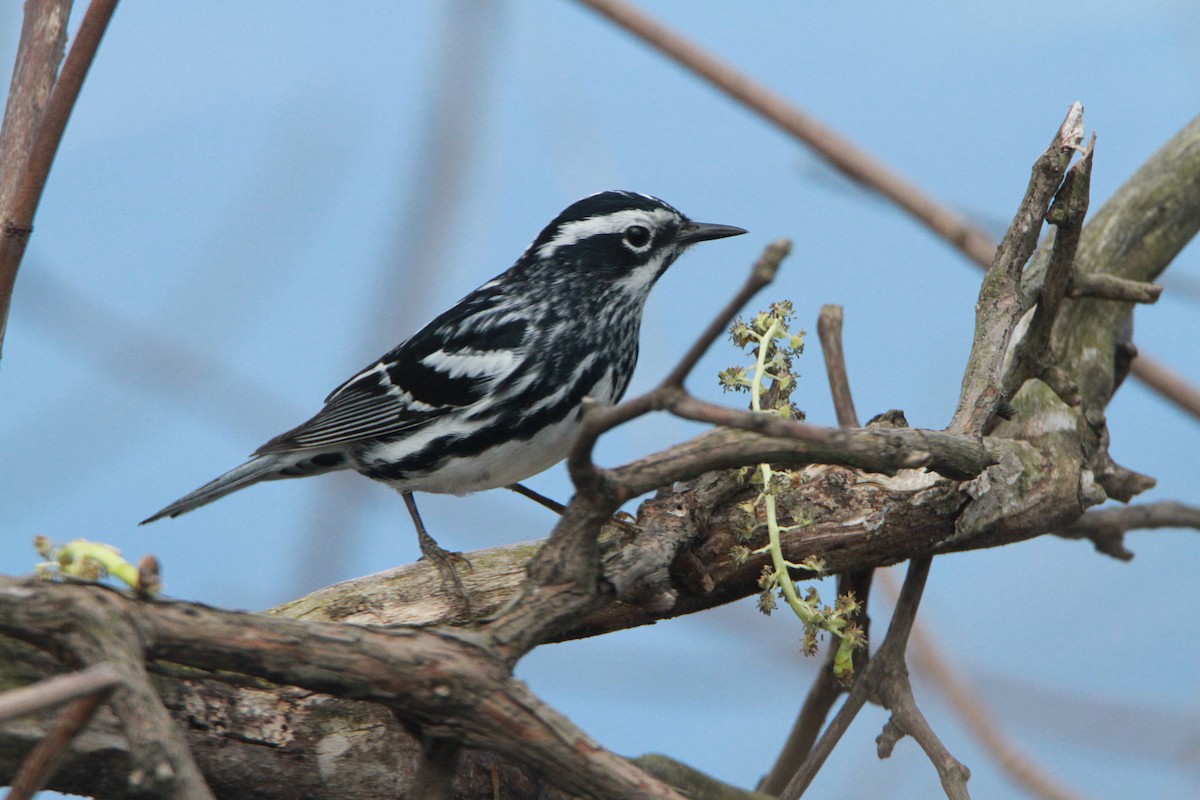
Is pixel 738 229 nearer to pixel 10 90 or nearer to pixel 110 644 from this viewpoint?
pixel 10 90

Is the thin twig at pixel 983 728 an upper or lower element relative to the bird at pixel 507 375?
Answer: lower

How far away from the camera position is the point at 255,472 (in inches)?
153

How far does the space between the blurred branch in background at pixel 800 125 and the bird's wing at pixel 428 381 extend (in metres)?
0.99

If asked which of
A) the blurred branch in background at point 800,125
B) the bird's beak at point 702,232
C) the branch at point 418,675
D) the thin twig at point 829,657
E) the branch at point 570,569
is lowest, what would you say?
the branch at point 418,675

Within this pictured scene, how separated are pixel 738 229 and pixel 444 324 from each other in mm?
1004

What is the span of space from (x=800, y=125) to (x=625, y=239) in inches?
35.2

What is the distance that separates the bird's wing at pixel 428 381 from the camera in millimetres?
3531

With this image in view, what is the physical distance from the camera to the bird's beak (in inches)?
152

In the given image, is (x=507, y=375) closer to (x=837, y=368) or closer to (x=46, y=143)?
(x=837, y=368)

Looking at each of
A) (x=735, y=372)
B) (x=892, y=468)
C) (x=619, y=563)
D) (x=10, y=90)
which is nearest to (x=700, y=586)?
(x=735, y=372)

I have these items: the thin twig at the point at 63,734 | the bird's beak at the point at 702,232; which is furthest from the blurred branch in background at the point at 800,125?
the thin twig at the point at 63,734

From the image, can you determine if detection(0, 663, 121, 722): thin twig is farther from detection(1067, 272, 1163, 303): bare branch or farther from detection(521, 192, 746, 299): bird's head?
detection(521, 192, 746, 299): bird's head

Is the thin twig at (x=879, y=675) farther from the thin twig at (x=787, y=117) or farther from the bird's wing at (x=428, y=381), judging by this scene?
the bird's wing at (x=428, y=381)

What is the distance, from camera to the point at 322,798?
2.44 metres
